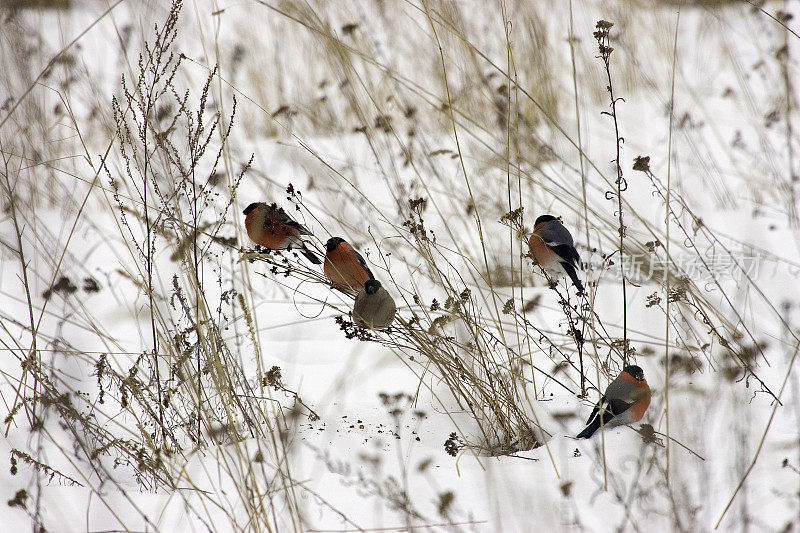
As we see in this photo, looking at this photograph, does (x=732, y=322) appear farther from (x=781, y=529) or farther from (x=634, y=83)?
(x=634, y=83)

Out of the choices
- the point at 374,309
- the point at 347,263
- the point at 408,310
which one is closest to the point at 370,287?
the point at 374,309

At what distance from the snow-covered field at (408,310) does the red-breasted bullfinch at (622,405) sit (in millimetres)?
52

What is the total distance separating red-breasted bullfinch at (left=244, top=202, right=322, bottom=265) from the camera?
2465mm

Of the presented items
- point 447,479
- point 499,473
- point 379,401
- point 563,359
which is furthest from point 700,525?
point 379,401

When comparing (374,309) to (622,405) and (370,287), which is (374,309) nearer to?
(370,287)

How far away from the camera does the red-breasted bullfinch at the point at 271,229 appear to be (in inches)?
97.0

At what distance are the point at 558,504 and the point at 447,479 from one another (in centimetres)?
33

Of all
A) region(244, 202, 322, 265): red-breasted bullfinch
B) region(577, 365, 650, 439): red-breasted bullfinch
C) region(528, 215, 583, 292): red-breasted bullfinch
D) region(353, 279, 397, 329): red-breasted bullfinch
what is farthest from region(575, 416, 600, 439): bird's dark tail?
region(244, 202, 322, 265): red-breasted bullfinch

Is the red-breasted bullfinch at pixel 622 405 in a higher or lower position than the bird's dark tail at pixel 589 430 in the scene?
higher

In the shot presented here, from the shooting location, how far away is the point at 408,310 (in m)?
2.65

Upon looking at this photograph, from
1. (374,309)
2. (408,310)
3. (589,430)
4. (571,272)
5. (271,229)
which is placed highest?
(271,229)

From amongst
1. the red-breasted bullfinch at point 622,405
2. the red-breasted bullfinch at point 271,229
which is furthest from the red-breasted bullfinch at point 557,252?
the red-breasted bullfinch at point 271,229

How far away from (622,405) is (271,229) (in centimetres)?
148

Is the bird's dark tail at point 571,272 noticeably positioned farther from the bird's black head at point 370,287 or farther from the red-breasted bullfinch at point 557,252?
the bird's black head at point 370,287
